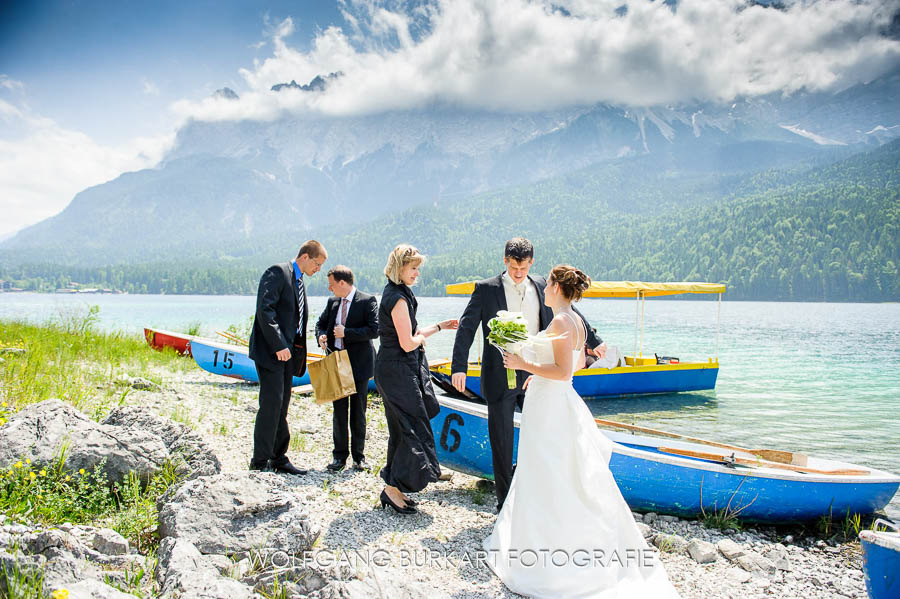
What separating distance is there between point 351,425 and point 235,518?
255 cm

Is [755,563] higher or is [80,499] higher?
[80,499]

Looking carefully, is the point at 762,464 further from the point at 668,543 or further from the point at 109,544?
the point at 109,544

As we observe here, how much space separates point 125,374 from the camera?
9.91 m

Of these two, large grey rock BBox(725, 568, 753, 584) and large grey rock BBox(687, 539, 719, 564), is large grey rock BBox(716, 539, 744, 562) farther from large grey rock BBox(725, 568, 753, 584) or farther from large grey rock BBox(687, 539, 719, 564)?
large grey rock BBox(725, 568, 753, 584)

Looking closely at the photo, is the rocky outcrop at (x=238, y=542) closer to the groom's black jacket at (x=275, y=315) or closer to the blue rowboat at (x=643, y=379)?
the groom's black jacket at (x=275, y=315)

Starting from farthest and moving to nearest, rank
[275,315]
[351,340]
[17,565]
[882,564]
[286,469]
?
[351,340] < [286,469] < [275,315] < [882,564] < [17,565]

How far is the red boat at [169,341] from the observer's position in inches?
601

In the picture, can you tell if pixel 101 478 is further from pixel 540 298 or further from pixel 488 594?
pixel 540 298

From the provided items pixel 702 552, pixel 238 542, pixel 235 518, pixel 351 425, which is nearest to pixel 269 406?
pixel 351 425

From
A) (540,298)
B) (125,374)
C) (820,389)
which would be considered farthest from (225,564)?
(820,389)

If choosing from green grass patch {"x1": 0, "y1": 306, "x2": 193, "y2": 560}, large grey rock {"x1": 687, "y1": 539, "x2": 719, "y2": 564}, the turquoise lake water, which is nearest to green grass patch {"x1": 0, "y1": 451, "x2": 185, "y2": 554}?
green grass patch {"x1": 0, "y1": 306, "x2": 193, "y2": 560}

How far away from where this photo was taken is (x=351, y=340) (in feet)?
19.7

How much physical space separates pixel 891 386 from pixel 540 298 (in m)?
21.5

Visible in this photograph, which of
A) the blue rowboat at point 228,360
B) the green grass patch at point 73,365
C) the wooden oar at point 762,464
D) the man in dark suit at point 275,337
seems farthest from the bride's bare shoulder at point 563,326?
the blue rowboat at point 228,360
